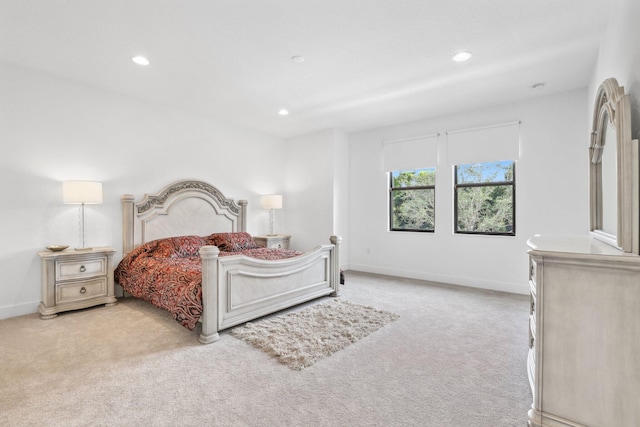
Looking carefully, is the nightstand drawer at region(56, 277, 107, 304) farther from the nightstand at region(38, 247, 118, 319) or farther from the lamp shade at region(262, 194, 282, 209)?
the lamp shade at region(262, 194, 282, 209)

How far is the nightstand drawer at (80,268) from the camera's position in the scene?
3.19 meters

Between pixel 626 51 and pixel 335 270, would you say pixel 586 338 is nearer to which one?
pixel 626 51

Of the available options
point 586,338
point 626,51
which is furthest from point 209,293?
point 626,51

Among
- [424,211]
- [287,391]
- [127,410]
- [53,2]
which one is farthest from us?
[424,211]

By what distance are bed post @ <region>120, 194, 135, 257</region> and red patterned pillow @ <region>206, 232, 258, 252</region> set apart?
3.14 ft

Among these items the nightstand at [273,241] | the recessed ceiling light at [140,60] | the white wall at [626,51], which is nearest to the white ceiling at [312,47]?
the recessed ceiling light at [140,60]

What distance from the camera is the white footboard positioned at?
8.51 feet

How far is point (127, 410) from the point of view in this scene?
5.59ft

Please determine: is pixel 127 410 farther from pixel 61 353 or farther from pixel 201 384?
pixel 61 353

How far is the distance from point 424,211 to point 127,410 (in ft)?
14.4

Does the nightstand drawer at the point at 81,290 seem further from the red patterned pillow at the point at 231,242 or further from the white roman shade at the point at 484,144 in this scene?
the white roman shade at the point at 484,144

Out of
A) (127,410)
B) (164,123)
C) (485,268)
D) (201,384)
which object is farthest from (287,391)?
(164,123)

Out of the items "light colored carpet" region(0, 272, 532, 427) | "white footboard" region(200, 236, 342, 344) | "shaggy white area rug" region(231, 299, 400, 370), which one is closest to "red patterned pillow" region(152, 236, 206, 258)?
"light colored carpet" region(0, 272, 532, 427)

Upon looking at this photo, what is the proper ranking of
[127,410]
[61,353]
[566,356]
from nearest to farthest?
1. [566,356]
2. [127,410]
3. [61,353]
